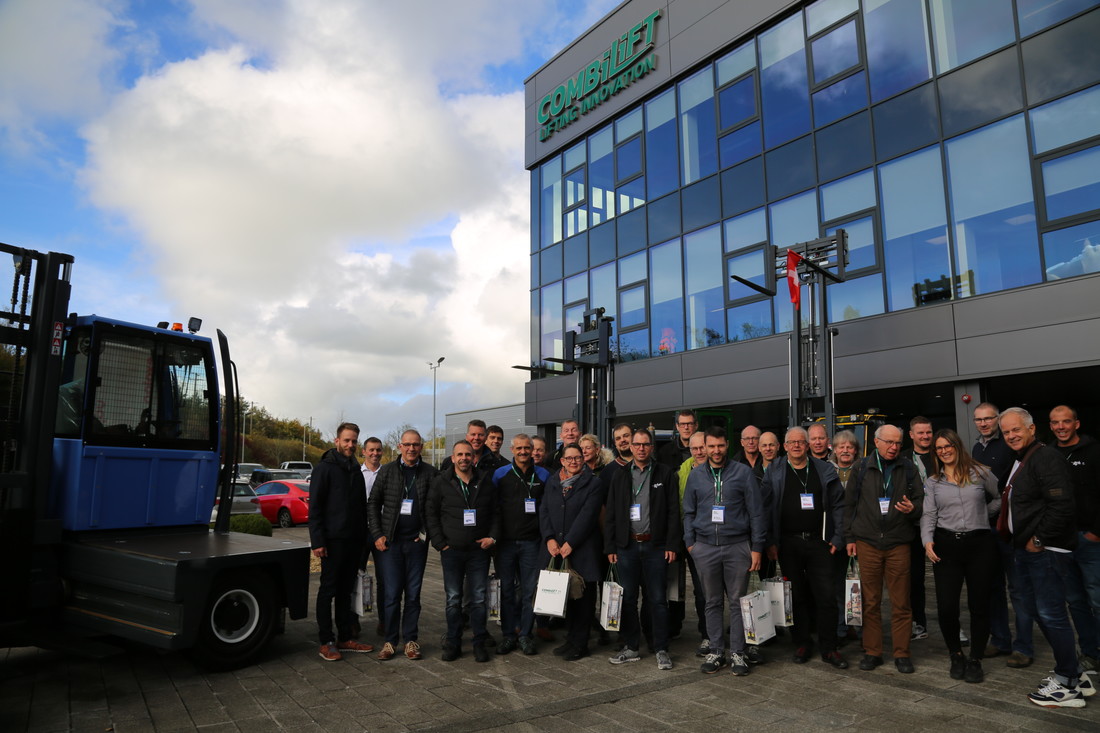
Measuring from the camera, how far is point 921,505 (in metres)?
5.82

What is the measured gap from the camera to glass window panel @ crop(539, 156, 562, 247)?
21625 millimetres

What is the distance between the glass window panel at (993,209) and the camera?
11.7 m

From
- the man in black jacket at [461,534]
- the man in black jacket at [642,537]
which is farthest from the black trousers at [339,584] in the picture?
the man in black jacket at [642,537]

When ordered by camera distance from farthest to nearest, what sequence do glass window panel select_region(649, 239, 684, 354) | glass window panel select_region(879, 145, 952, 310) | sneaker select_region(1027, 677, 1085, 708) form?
1. glass window panel select_region(649, 239, 684, 354)
2. glass window panel select_region(879, 145, 952, 310)
3. sneaker select_region(1027, 677, 1085, 708)

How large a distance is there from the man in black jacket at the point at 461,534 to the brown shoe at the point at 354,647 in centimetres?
70

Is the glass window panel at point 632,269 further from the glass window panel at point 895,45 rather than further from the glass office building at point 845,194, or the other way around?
the glass window panel at point 895,45

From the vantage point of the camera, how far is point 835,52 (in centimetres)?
1458

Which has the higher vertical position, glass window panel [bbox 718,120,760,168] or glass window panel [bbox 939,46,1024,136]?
glass window panel [bbox 718,120,760,168]

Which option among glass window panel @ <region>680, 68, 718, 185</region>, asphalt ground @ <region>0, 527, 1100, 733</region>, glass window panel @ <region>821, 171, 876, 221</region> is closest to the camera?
asphalt ground @ <region>0, 527, 1100, 733</region>

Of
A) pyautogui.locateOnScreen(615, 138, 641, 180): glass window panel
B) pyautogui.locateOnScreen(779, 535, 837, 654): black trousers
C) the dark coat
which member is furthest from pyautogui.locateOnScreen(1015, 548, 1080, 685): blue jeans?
pyautogui.locateOnScreen(615, 138, 641, 180): glass window panel

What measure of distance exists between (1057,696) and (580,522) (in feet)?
11.4

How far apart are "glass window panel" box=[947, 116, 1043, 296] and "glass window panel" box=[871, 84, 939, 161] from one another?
57 cm

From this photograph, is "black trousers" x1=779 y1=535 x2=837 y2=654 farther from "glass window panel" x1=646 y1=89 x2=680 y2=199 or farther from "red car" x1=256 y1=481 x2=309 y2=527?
"red car" x1=256 y1=481 x2=309 y2=527

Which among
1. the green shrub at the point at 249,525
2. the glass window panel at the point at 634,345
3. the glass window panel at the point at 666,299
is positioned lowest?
the green shrub at the point at 249,525
